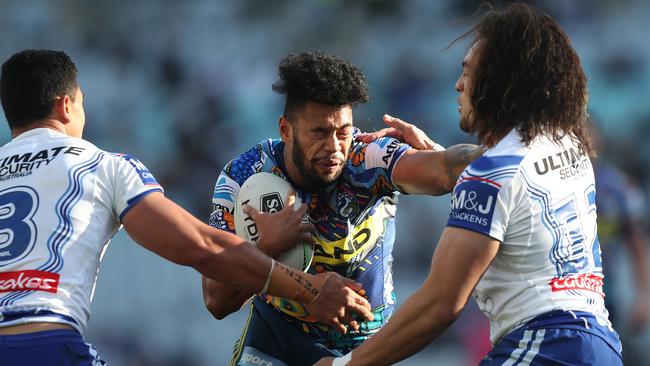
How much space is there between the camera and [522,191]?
3.79m

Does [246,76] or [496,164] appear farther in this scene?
[246,76]

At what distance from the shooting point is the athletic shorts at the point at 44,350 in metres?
4.12

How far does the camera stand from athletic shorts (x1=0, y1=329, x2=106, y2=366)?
412 cm

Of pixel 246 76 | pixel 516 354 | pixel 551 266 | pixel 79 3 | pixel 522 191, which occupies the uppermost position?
pixel 79 3

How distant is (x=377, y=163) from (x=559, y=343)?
1.77 meters

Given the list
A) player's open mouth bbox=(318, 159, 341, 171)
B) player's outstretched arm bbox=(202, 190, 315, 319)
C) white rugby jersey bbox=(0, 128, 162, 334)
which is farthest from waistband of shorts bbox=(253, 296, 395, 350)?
→ white rugby jersey bbox=(0, 128, 162, 334)

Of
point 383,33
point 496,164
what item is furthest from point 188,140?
point 496,164

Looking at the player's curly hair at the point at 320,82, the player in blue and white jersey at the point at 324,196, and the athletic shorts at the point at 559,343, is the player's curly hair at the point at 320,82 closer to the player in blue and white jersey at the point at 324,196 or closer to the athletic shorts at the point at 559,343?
the player in blue and white jersey at the point at 324,196

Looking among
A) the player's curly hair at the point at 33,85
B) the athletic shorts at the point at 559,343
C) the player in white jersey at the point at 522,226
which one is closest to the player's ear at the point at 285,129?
the player's curly hair at the point at 33,85

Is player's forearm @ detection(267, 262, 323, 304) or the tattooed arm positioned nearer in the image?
player's forearm @ detection(267, 262, 323, 304)

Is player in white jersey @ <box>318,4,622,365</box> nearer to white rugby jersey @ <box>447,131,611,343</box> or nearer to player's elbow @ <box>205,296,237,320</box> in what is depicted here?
white rugby jersey @ <box>447,131,611,343</box>

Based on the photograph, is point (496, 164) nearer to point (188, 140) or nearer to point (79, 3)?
point (188, 140)

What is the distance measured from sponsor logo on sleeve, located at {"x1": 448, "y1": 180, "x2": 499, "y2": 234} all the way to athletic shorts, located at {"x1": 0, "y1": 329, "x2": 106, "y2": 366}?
1.71 meters

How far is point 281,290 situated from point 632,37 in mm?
7806
